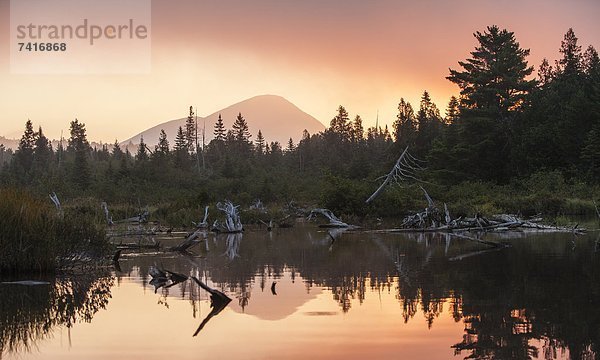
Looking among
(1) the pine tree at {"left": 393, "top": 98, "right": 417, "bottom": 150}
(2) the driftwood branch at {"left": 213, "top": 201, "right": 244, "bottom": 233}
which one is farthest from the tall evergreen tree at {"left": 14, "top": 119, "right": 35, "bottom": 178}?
(2) the driftwood branch at {"left": 213, "top": 201, "right": 244, "bottom": 233}

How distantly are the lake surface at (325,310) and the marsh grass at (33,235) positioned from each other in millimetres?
797

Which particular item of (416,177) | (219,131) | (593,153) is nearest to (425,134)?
(416,177)

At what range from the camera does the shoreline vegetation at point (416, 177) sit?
719 inches

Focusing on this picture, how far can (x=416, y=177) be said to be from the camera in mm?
65062

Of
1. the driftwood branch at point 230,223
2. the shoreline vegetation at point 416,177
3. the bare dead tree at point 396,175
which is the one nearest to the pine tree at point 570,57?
the shoreline vegetation at point 416,177

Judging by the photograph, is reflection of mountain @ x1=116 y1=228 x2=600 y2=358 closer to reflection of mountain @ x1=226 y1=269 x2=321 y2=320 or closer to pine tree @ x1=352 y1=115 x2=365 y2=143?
reflection of mountain @ x1=226 y1=269 x2=321 y2=320

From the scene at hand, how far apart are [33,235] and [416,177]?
170 feet

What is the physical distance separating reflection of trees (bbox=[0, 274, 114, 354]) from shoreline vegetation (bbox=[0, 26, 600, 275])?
1653 millimetres

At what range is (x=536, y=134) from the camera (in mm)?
60875

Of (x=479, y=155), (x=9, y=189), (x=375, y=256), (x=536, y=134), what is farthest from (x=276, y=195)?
(x=9, y=189)

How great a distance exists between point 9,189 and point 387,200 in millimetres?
27050

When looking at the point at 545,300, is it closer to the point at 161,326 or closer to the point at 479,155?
the point at 161,326

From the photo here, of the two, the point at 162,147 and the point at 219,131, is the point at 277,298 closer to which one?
the point at 162,147

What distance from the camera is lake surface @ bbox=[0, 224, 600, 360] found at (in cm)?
935
